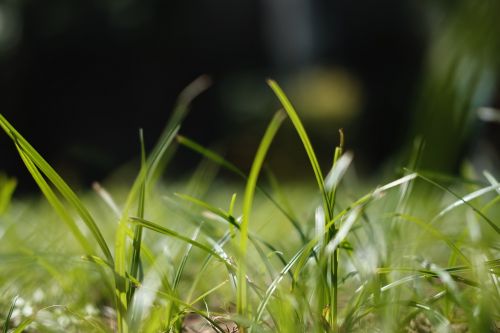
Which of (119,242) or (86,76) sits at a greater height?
(119,242)

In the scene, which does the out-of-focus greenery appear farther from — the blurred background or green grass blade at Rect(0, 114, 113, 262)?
the blurred background

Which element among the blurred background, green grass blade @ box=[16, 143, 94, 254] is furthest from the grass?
the blurred background

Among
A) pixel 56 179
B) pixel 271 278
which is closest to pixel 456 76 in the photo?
pixel 271 278

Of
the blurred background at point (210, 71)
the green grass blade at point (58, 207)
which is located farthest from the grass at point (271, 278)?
the blurred background at point (210, 71)

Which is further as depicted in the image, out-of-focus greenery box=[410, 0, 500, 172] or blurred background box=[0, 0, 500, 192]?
blurred background box=[0, 0, 500, 192]

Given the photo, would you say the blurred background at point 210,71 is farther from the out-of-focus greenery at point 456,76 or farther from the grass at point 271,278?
the out-of-focus greenery at point 456,76

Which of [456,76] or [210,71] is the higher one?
[456,76]

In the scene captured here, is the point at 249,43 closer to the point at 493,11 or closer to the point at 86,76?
the point at 86,76

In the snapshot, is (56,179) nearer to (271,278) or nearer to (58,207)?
(58,207)

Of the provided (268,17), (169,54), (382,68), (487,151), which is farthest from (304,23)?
(487,151)
